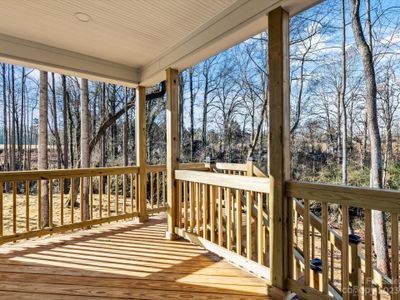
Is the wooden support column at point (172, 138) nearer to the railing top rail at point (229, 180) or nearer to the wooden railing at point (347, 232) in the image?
the railing top rail at point (229, 180)

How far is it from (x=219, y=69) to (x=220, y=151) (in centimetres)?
318

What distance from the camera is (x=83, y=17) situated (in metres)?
2.54

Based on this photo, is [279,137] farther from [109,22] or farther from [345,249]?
[109,22]

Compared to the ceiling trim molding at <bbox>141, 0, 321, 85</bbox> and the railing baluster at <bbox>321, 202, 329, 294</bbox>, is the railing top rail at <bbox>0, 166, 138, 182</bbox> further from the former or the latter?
the railing baluster at <bbox>321, 202, 329, 294</bbox>

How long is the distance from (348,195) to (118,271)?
213cm

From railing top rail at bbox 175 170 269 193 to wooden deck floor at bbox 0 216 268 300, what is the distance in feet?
2.69

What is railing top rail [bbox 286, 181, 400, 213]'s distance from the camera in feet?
4.70

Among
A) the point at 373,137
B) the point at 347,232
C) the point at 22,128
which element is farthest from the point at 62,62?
the point at 22,128

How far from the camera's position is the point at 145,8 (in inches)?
93.3

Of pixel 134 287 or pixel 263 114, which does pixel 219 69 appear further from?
pixel 134 287

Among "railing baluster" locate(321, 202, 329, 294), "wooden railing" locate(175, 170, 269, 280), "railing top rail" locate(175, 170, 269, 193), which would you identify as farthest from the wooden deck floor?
"railing top rail" locate(175, 170, 269, 193)

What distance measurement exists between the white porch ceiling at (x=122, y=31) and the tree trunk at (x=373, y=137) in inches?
203

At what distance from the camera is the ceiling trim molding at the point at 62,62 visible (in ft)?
9.83

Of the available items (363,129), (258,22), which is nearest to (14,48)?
(258,22)
